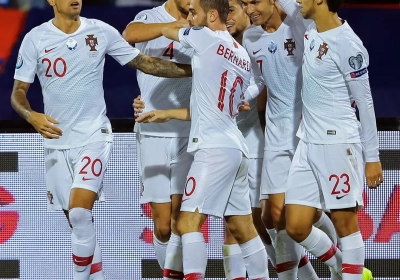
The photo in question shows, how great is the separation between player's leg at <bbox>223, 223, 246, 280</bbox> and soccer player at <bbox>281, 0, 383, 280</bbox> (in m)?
0.57

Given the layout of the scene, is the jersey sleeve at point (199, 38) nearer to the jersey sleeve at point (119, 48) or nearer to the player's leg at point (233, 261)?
the jersey sleeve at point (119, 48)

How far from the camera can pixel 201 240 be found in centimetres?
500

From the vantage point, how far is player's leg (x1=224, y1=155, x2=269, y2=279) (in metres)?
5.24

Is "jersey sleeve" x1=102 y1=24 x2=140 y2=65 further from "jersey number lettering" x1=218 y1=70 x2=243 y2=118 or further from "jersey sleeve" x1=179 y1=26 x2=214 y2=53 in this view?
"jersey number lettering" x1=218 y1=70 x2=243 y2=118

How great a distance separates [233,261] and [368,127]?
129 cm

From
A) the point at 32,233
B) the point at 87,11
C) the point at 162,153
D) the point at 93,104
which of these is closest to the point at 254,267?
the point at 162,153

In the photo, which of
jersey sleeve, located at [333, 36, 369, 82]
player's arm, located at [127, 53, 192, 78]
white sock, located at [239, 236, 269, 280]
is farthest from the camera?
player's arm, located at [127, 53, 192, 78]

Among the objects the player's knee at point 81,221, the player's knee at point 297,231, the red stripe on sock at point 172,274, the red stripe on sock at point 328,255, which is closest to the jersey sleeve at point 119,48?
the player's knee at point 81,221

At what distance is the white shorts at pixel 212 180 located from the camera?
5.00 meters

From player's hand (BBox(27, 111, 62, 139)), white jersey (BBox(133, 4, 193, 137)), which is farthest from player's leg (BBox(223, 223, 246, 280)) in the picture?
player's hand (BBox(27, 111, 62, 139))

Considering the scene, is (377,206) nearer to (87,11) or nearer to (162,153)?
(162,153)

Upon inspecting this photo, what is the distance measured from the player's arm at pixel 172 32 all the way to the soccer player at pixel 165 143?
46cm

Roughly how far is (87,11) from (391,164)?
102 inches

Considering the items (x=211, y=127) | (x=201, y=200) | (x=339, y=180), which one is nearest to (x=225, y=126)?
(x=211, y=127)
